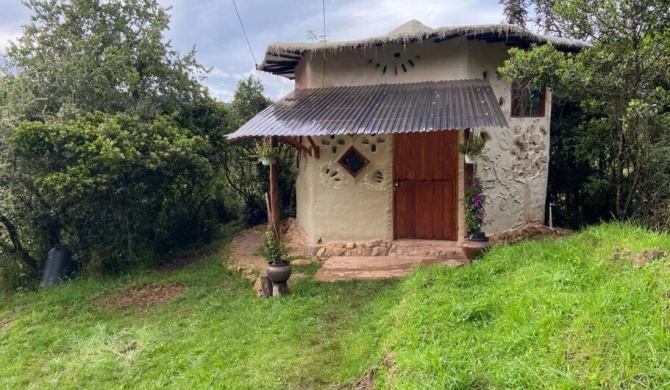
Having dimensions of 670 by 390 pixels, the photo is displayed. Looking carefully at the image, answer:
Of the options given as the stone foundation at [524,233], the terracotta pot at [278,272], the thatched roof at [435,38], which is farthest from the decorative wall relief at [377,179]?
the terracotta pot at [278,272]

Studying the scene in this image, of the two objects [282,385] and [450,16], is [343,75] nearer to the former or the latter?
[450,16]

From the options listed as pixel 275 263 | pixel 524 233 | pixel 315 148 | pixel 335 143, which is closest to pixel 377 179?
pixel 335 143

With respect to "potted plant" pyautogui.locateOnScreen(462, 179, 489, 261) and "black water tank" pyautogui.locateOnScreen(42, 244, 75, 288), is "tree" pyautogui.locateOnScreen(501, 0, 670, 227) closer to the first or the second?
"potted plant" pyautogui.locateOnScreen(462, 179, 489, 261)

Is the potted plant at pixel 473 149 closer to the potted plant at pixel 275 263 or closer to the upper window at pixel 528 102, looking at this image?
the upper window at pixel 528 102

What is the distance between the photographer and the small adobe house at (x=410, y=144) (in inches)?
294

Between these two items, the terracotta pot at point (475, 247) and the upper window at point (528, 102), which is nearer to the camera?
the terracotta pot at point (475, 247)

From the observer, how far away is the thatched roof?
681 cm

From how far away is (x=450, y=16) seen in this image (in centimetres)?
759

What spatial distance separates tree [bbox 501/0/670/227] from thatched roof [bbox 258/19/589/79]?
0.99 metres

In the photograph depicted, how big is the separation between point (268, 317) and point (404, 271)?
239 centimetres

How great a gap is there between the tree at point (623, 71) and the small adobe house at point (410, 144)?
1515 mm

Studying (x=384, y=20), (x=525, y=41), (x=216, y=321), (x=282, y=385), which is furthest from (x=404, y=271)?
(x=384, y=20)

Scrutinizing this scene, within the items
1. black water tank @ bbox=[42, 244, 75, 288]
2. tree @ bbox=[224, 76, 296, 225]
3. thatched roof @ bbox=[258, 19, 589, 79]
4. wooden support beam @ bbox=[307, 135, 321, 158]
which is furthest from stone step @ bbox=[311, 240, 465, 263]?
black water tank @ bbox=[42, 244, 75, 288]

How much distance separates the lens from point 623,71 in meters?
5.23
